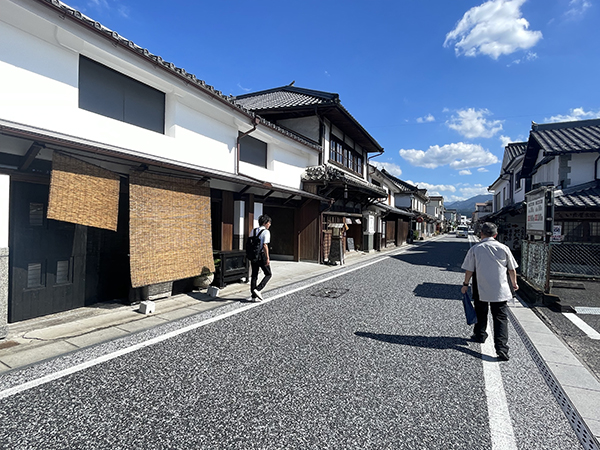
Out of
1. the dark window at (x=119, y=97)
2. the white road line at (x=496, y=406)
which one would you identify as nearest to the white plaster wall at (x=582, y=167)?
the white road line at (x=496, y=406)

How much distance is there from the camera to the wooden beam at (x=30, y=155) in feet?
15.2

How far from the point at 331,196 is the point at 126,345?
12252 mm

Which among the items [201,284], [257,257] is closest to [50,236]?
[201,284]

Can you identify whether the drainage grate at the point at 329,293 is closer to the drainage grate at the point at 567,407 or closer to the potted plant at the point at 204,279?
the potted plant at the point at 204,279

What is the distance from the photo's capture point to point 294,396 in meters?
3.15

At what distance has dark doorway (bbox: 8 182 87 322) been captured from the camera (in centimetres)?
507

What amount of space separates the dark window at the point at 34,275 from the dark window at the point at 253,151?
266 inches

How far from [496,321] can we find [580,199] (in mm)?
11182

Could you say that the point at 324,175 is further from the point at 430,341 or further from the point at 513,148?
A: the point at 513,148

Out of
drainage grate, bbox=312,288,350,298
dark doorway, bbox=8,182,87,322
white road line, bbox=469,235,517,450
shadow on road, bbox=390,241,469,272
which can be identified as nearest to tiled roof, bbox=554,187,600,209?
shadow on road, bbox=390,241,469,272

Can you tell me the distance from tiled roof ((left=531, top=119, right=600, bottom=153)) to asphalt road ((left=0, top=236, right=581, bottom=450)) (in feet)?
41.5

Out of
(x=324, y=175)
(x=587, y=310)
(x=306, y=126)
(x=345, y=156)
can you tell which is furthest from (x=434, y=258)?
(x=587, y=310)

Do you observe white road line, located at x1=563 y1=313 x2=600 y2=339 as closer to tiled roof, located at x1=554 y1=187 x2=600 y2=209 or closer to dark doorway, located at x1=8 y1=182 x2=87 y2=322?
tiled roof, located at x1=554 y1=187 x2=600 y2=209

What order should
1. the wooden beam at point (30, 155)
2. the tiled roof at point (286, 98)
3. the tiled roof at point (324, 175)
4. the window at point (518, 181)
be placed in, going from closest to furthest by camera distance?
the wooden beam at point (30, 155), the tiled roof at point (324, 175), the tiled roof at point (286, 98), the window at point (518, 181)
